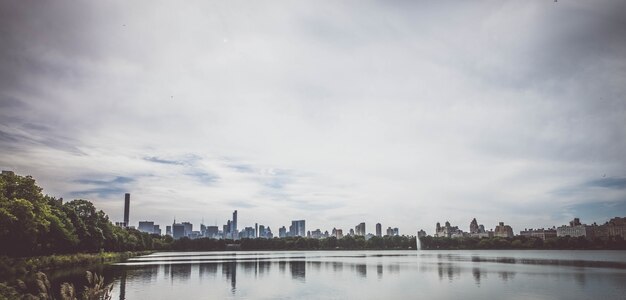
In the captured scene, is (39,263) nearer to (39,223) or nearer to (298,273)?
(39,223)

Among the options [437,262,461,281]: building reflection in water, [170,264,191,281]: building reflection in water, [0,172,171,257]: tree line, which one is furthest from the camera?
[437,262,461,281]: building reflection in water

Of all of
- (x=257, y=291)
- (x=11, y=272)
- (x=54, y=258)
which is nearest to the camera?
(x=257, y=291)

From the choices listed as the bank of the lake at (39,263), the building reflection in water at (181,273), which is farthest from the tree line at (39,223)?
the building reflection in water at (181,273)

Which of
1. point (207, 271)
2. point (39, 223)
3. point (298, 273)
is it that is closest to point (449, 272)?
point (298, 273)

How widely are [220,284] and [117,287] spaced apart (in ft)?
33.6

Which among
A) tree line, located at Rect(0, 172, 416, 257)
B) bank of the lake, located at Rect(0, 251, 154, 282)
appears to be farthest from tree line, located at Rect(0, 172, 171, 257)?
bank of the lake, located at Rect(0, 251, 154, 282)

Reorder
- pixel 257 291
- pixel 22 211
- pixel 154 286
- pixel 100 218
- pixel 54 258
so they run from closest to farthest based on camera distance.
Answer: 1. pixel 257 291
2. pixel 154 286
3. pixel 22 211
4. pixel 54 258
5. pixel 100 218

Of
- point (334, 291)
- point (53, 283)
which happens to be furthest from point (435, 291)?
point (53, 283)

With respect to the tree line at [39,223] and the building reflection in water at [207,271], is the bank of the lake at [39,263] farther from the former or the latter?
the building reflection in water at [207,271]

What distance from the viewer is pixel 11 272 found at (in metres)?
47.2

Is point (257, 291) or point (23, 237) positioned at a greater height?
point (23, 237)

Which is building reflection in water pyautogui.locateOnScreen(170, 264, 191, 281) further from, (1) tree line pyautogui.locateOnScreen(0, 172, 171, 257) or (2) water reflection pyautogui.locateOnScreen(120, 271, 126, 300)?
(1) tree line pyautogui.locateOnScreen(0, 172, 171, 257)

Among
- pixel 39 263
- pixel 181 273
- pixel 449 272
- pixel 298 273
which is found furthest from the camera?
pixel 449 272

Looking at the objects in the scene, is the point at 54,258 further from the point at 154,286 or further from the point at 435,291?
the point at 435,291
